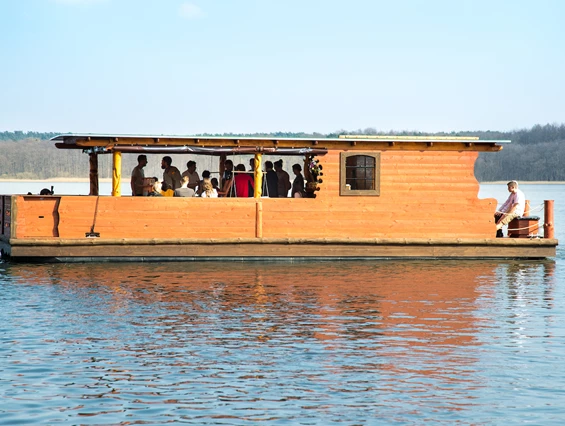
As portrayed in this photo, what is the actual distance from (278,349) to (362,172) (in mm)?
10549

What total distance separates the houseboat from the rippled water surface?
163cm

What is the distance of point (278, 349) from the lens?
1199cm

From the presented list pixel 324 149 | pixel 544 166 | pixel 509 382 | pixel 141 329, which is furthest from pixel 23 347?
pixel 544 166

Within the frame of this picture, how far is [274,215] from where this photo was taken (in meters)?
21.5

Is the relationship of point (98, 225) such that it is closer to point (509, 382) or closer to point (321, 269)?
point (321, 269)

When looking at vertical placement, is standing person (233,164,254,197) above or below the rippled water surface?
above

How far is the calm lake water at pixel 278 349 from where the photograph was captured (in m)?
9.36

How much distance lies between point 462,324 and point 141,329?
478 cm

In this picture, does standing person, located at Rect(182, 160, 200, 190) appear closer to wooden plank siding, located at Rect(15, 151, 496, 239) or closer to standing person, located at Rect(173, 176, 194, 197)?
standing person, located at Rect(173, 176, 194, 197)

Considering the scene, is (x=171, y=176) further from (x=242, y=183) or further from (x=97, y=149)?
(x=97, y=149)

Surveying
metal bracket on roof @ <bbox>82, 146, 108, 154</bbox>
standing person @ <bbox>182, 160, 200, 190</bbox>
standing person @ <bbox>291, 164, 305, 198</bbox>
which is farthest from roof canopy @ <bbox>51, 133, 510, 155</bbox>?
standing person @ <bbox>182, 160, 200, 190</bbox>

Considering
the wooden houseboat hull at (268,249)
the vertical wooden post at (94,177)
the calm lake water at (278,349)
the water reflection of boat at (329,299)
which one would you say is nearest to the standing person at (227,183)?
the wooden houseboat hull at (268,249)

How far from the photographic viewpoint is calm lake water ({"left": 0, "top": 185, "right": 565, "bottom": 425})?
9.36 metres

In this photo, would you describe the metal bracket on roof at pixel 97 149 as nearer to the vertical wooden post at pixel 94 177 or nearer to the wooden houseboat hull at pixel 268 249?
the vertical wooden post at pixel 94 177
